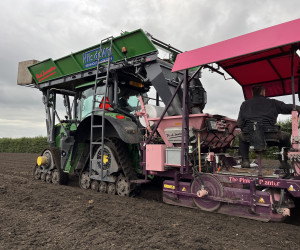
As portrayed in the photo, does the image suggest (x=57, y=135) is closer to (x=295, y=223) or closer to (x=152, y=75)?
(x=152, y=75)

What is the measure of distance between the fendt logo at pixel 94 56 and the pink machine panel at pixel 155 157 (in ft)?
6.93

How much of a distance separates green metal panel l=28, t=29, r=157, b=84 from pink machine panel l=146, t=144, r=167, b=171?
180cm

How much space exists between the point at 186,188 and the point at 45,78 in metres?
5.34

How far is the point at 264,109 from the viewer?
3.83 meters

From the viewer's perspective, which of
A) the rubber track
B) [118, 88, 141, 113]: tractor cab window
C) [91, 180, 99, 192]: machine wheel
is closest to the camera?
[91, 180, 99, 192]: machine wheel

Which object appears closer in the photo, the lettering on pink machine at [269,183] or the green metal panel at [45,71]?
the lettering on pink machine at [269,183]

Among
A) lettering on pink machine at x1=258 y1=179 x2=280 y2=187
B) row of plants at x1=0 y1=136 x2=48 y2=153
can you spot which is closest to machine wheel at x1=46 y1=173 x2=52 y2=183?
lettering on pink machine at x1=258 y1=179 x2=280 y2=187

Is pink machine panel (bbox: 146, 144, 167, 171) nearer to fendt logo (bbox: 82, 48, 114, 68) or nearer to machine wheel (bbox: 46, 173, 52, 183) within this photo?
fendt logo (bbox: 82, 48, 114, 68)

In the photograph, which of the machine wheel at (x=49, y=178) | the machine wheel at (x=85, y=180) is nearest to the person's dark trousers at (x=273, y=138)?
the machine wheel at (x=85, y=180)

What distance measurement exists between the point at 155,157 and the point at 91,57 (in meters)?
2.98

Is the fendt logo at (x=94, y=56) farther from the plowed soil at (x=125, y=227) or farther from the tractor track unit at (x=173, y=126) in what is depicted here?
the plowed soil at (x=125, y=227)

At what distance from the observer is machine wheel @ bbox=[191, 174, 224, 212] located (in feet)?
12.9

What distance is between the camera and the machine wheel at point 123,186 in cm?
514

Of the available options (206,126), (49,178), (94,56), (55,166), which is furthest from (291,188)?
(49,178)
